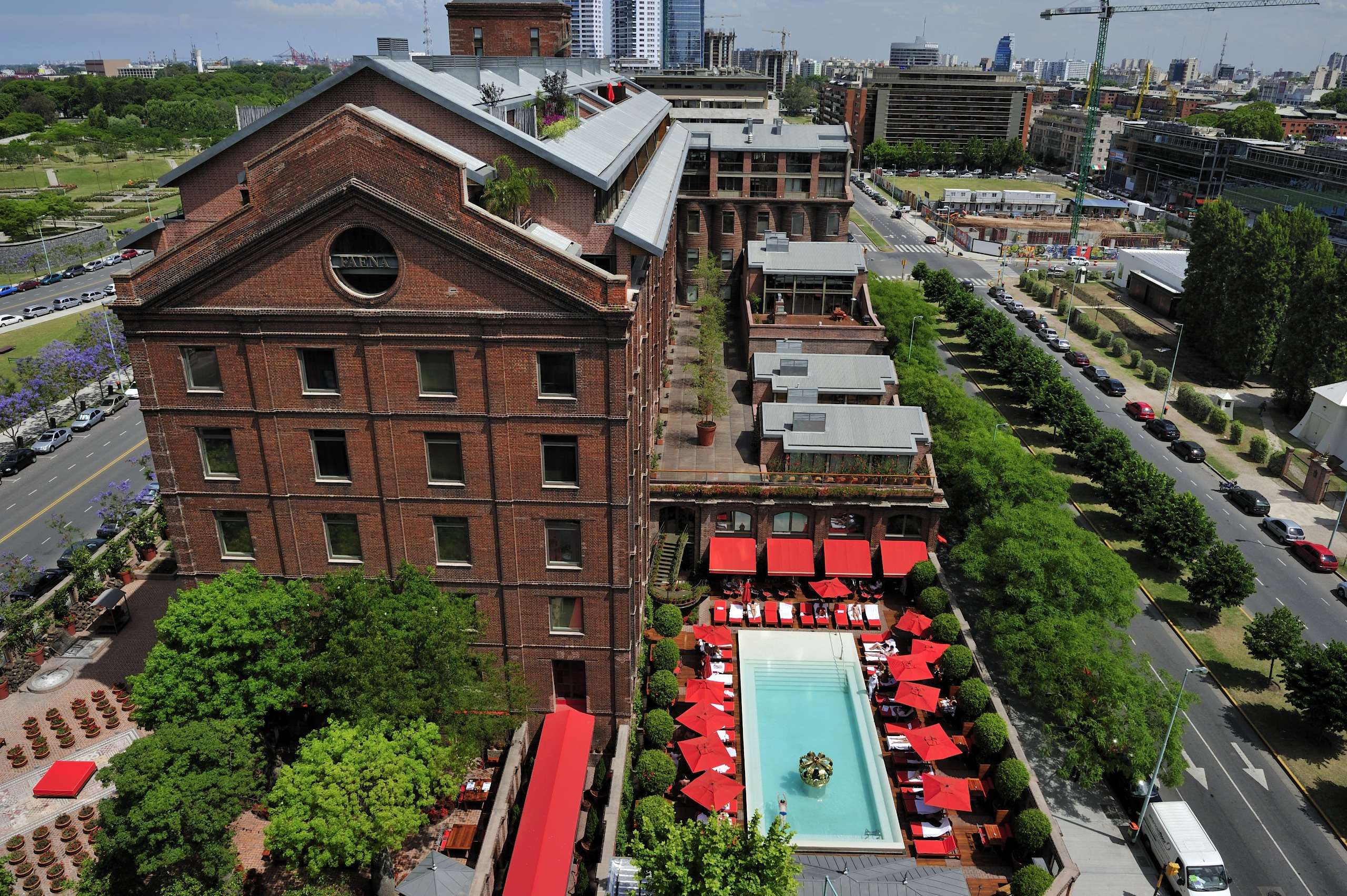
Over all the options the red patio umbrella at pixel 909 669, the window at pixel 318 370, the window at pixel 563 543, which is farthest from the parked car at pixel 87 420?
the red patio umbrella at pixel 909 669

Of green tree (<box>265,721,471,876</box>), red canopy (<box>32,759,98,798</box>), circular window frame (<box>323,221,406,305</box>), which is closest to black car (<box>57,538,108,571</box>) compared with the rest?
red canopy (<box>32,759,98,798</box>)

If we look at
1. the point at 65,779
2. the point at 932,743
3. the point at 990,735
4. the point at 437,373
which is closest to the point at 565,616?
the point at 437,373

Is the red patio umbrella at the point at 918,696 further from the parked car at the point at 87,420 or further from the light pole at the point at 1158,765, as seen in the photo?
the parked car at the point at 87,420

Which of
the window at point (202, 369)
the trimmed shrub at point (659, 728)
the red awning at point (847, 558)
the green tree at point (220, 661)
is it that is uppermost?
the window at point (202, 369)

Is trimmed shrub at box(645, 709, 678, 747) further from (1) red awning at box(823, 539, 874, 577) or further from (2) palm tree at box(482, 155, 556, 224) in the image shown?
(2) palm tree at box(482, 155, 556, 224)

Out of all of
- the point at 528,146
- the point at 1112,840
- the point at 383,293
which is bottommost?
the point at 1112,840

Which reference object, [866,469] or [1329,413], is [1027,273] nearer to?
[1329,413]

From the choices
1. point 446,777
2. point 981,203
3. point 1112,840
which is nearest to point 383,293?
point 446,777
